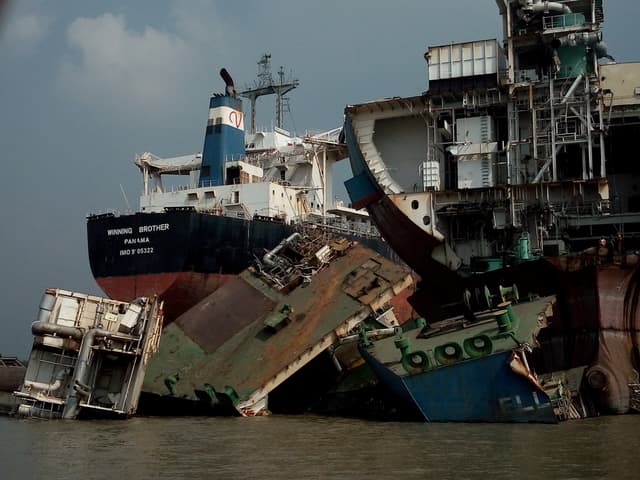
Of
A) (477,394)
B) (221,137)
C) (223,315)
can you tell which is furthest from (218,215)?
(477,394)

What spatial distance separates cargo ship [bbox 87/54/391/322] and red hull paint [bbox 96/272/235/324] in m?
0.04

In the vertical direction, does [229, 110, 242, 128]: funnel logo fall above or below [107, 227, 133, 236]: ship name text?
above

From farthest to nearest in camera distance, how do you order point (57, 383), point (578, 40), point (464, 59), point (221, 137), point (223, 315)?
point (221, 137), point (464, 59), point (578, 40), point (223, 315), point (57, 383)

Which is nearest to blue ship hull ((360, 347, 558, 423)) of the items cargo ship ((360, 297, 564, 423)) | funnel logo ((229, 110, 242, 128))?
cargo ship ((360, 297, 564, 423))

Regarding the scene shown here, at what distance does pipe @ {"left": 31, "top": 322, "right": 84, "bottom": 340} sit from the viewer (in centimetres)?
1753

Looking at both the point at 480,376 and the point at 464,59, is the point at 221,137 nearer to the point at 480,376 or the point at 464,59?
the point at 464,59

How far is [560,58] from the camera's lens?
77.7ft

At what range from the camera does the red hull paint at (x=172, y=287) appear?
32281mm

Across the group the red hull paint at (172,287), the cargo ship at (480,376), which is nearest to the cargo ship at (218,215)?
the red hull paint at (172,287)

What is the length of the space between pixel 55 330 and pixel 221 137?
22.5 m

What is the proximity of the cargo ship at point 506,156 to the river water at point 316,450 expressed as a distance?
654 centimetres

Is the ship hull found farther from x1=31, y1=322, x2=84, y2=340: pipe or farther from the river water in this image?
the river water

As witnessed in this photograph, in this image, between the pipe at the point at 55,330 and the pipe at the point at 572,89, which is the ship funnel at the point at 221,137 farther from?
the pipe at the point at 55,330

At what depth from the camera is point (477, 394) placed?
50.3 feet
